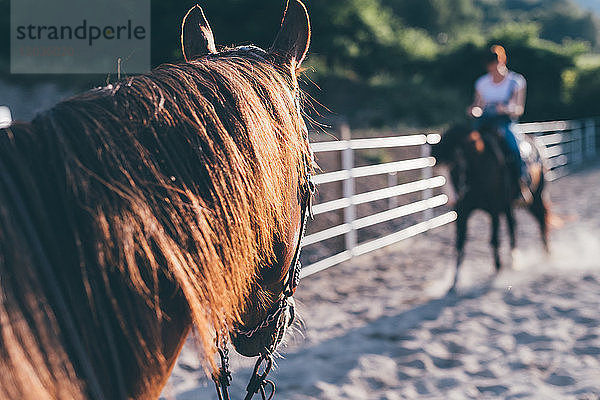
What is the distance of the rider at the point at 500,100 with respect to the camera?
5.02 m

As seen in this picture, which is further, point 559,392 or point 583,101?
point 583,101

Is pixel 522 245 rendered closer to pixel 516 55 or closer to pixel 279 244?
pixel 279 244

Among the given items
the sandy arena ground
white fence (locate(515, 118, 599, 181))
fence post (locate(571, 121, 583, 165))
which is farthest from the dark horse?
fence post (locate(571, 121, 583, 165))

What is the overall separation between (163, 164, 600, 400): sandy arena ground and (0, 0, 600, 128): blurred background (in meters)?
11.8

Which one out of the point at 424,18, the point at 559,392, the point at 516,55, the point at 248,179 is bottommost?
the point at 559,392

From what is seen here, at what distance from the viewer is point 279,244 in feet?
3.83

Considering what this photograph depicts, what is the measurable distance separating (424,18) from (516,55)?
1930cm

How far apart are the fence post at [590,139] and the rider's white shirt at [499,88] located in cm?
1329

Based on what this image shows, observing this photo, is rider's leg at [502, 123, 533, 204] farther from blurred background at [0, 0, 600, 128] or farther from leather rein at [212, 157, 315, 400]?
blurred background at [0, 0, 600, 128]

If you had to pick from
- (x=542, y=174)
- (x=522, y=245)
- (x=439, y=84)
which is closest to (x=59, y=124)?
(x=542, y=174)

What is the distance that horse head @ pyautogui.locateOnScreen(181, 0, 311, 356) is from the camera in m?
1.18

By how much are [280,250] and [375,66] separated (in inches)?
909

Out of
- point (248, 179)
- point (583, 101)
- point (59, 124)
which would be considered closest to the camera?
point (59, 124)

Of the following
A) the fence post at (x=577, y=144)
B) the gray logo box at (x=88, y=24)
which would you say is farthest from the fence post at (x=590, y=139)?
the gray logo box at (x=88, y=24)
